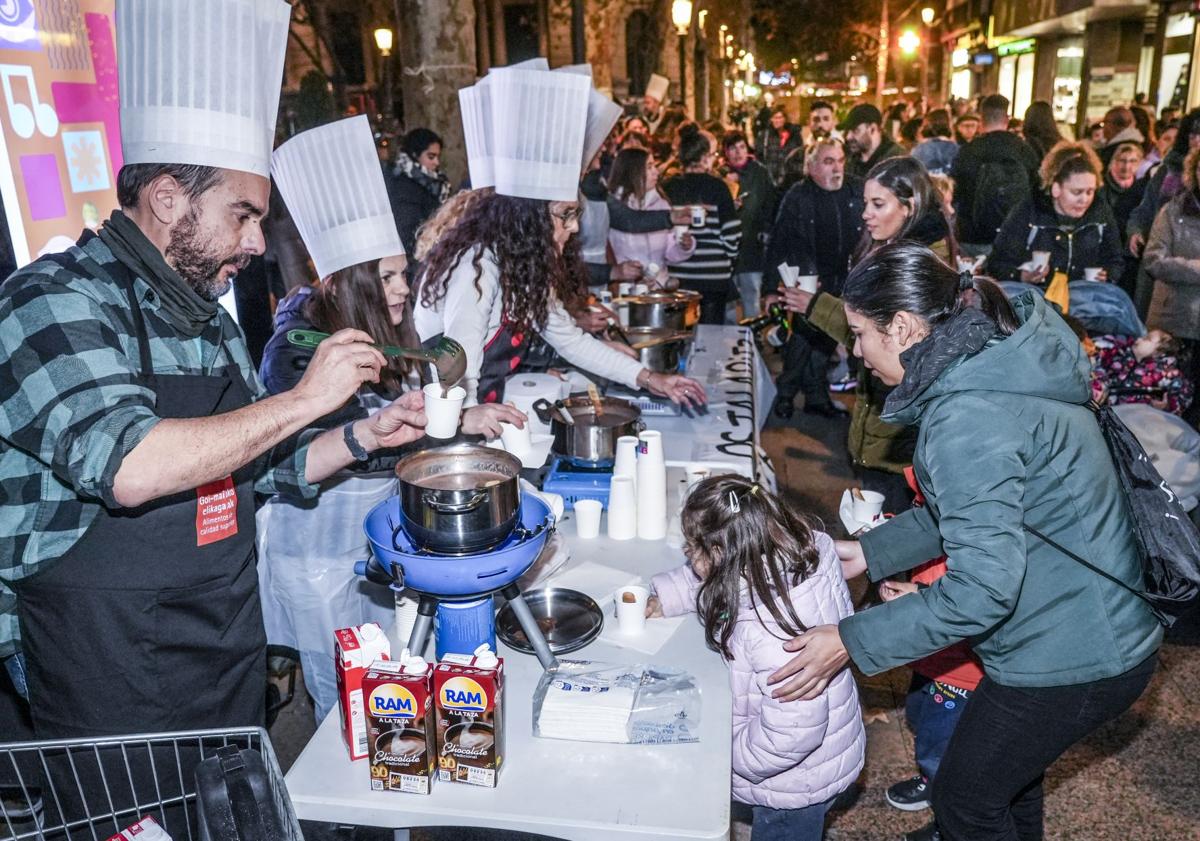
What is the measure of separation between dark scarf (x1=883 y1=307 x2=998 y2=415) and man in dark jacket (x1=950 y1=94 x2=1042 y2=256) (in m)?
6.02

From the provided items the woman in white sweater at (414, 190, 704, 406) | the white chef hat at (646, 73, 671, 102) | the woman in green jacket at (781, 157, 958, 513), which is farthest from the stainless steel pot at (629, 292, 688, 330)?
the white chef hat at (646, 73, 671, 102)

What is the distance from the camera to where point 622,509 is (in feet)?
9.35

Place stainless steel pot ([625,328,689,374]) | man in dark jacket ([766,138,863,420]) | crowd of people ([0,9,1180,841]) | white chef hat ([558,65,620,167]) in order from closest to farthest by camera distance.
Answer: crowd of people ([0,9,1180,841]) < white chef hat ([558,65,620,167]) < stainless steel pot ([625,328,689,374]) < man in dark jacket ([766,138,863,420])

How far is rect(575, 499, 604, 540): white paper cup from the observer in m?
2.87

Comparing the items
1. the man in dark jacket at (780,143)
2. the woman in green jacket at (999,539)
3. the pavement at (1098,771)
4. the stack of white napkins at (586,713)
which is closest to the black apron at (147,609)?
the pavement at (1098,771)

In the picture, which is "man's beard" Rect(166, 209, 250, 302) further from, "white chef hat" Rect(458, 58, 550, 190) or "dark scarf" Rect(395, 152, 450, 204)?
"dark scarf" Rect(395, 152, 450, 204)

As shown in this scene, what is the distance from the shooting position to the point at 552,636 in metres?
2.34

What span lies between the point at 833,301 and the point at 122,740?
11.0 ft

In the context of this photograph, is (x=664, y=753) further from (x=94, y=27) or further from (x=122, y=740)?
(x=94, y=27)

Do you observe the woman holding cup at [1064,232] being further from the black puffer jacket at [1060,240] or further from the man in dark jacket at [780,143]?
the man in dark jacket at [780,143]

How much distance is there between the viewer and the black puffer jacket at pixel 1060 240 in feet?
16.8

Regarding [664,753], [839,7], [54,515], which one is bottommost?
[664,753]

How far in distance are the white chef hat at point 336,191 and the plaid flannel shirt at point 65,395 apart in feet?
3.41

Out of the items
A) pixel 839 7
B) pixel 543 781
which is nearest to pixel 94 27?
pixel 543 781
